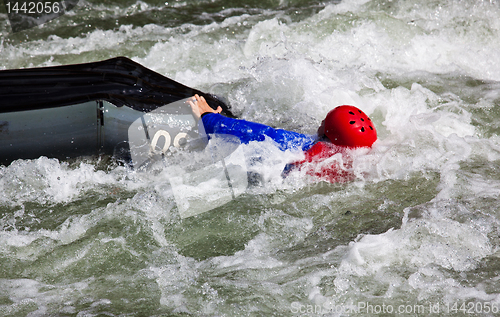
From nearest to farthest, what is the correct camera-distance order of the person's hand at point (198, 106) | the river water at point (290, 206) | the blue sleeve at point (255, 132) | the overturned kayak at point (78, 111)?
the river water at point (290, 206), the overturned kayak at point (78, 111), the blue sleeve at point (255, 132), the person's hand at point (198, 106)

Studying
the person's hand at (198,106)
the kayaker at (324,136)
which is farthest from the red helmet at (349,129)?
the person's hand at (198,106)

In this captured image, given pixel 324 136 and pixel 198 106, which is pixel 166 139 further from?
pixel 324 136

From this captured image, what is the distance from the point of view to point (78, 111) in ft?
10.3

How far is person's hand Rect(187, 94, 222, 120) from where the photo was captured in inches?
140

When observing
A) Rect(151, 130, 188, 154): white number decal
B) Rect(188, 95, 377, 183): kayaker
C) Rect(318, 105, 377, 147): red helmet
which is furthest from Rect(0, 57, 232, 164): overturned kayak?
Rect(318, 105, 377, 147): red helmet

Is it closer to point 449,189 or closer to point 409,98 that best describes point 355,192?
point 449,189

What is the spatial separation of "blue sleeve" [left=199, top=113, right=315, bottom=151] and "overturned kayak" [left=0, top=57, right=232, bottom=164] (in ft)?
0.59

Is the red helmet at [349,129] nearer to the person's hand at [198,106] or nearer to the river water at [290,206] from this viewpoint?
the river water at [290,206]

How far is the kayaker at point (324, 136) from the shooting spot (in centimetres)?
312

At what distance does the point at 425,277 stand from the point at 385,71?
295 cm

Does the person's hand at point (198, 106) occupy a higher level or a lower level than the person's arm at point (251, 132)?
higher

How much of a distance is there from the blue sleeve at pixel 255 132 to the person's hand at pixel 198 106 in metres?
0.12

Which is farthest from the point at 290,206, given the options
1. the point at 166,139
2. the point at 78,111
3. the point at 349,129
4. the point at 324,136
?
the point at 78,111

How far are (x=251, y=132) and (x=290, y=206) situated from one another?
2.30ft
